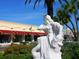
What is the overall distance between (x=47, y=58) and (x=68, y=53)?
6.65 m

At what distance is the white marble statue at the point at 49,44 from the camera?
1096 centimetres

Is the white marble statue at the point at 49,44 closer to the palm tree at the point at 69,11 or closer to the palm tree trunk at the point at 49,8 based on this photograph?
the palm tree trunk at the point at 49,8

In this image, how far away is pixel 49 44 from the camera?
36.3 ft

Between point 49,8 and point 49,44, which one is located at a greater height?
point 49,8

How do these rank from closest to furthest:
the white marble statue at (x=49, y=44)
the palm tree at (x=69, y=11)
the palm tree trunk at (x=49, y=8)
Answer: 1. the white marble statue at (x=49, y=44)
2. the palm tree trunk at (x=49, y=8)
3. the palm tree at (x=69, y=11)

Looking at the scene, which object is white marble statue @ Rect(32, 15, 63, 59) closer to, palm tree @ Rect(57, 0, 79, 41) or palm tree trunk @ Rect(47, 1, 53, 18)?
palm tree trunk @ Rect(47, 1, 53, 18)

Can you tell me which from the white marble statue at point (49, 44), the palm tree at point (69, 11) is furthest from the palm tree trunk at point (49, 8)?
the white marble statue at point (49, 44)

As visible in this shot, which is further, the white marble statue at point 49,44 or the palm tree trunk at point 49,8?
the palm tree trunk at point 49,8

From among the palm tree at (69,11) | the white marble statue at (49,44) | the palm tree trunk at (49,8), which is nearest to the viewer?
the white marble statue at (49,44)

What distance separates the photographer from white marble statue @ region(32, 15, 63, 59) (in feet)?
36.0

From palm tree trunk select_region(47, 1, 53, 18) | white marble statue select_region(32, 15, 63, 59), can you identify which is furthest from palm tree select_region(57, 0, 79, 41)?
white marble statue select_region(32, 15, 63, 59)

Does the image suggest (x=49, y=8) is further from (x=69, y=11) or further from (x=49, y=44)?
(x=49, y=44)

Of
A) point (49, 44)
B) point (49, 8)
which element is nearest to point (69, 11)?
point (49, 8)

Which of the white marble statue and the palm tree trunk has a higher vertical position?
the palm tree trunk
